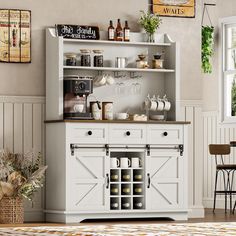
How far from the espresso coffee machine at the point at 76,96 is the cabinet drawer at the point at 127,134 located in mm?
280

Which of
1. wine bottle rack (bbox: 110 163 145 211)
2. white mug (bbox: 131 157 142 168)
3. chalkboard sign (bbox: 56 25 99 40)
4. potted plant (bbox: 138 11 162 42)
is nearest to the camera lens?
A: wine bottle rack (bbox: 110 163 145 211)

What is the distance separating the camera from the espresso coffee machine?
26.5 ft

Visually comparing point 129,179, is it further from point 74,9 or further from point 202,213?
point 74,9

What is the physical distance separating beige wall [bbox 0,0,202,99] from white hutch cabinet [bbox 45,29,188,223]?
0.48 feet

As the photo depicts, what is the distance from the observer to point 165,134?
8.38 meters

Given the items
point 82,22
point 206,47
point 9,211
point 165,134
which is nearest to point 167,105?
point 165,134

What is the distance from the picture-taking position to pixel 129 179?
27.2 ft

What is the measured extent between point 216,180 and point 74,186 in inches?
121

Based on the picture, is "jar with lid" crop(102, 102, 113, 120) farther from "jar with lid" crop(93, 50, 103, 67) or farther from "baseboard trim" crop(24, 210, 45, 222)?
"baseboard trim" crop(24, 210, 45, 222)

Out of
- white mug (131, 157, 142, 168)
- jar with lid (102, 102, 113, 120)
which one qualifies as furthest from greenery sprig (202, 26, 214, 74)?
white mug (131, 157, 142, 168)

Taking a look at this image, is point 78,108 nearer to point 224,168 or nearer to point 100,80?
point 100,80

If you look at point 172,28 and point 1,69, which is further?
point 172,28

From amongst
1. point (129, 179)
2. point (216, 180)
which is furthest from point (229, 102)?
point (129, 179)

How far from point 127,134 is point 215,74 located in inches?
120
